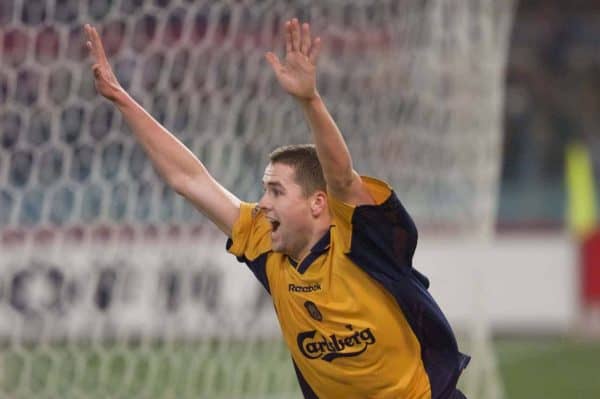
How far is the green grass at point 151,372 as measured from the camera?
838 centimetres

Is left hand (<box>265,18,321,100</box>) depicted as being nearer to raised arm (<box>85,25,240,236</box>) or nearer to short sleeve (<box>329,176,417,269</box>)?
short sleeve (<box>329,176,417,269</box>)

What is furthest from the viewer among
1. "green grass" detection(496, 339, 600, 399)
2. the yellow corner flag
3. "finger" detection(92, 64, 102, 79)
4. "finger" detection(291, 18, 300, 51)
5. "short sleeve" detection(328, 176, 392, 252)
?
the yellow corner flag

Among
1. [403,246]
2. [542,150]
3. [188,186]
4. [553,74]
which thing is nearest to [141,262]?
[188,186]

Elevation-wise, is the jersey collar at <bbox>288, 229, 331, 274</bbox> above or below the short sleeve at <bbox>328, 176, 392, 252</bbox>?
below

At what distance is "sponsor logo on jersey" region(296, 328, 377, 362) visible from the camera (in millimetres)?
5121

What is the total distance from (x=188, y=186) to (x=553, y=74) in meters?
14.8

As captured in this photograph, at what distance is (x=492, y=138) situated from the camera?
10.6 metres

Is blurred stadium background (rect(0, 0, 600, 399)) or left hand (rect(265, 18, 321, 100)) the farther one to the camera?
blurred stadium background (rect(0, 0, 600, 399))

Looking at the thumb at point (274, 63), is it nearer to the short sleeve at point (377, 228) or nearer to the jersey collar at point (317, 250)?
the short sleeve at point (377, 228)

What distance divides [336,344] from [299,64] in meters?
1.17

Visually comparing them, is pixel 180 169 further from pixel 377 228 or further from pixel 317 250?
pixel 377 228

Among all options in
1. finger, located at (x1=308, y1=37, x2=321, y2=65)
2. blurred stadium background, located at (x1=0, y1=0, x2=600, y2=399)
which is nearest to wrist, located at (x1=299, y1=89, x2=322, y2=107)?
finger, located at (x1=308, y1=37, x2=321, y2=65)

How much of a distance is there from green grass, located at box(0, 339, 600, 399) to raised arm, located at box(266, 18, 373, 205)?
383 centimetres

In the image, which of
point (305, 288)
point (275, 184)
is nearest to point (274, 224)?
point (275, 184)
